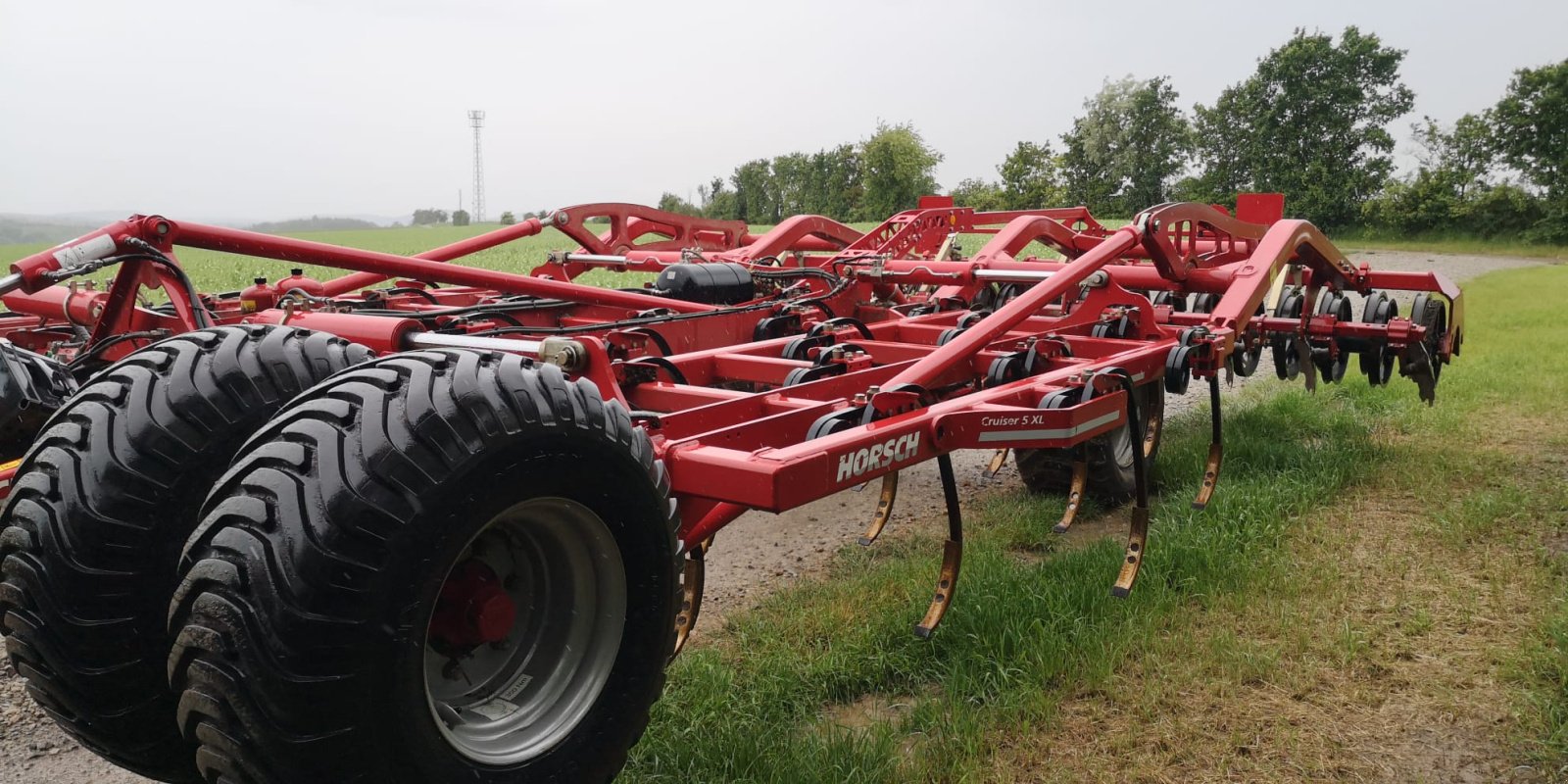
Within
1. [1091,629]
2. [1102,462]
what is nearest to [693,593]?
[1091,629]

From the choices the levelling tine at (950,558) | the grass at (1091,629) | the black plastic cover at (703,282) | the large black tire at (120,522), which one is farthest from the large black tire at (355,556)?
the black plastic cover at (703,282)

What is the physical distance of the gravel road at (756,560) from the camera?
3.10 meters

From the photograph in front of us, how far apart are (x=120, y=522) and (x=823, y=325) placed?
10.1ft

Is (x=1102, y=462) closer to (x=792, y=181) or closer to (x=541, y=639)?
(x=541, y=639)

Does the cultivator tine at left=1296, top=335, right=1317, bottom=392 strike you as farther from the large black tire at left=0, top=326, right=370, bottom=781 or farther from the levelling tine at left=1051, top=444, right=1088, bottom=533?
the large black tire at left=0, top=326, right=370, bottom=781

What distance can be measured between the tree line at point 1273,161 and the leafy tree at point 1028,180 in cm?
6

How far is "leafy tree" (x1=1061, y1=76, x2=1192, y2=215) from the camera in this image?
49531mm

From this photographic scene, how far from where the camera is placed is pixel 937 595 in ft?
11.6

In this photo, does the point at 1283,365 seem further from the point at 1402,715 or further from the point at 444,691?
the point at 444,691

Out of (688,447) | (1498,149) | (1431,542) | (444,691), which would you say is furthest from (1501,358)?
(1498,149)

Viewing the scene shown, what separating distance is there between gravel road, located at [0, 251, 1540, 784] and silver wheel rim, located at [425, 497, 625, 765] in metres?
1.55

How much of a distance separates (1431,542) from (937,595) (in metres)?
2.63

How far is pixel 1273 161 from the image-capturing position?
155 ft

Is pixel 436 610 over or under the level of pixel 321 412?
under
